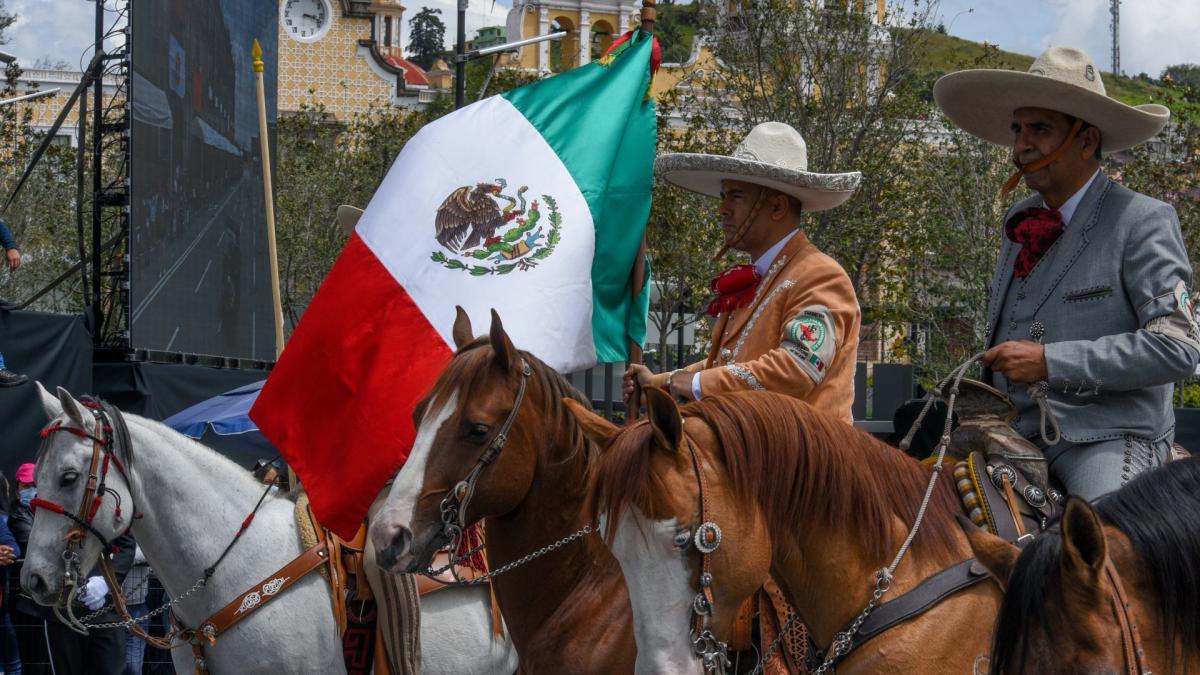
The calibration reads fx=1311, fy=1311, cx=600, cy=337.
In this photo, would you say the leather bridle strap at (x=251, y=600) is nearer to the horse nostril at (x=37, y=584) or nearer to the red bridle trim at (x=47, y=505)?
the horse nostril at (x=37, y=584)

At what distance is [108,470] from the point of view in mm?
6109

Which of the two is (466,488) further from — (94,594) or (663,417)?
(94,594)

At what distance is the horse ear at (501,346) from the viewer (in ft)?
14.9

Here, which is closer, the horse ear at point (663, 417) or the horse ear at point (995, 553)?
the horse ear at point (995, 553)

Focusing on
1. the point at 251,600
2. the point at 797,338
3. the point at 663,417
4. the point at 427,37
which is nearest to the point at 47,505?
the point at 251,600

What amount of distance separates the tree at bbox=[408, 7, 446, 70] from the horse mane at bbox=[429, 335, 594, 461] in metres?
117

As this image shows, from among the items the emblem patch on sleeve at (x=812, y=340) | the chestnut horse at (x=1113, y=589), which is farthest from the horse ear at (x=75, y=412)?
the chestnut horse at (x=1113, y=589)

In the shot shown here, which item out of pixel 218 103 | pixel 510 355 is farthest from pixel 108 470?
pixel 218 103

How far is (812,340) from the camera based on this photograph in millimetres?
4312

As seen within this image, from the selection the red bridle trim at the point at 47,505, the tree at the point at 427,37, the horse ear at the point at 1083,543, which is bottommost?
the tree at the point at 427,37

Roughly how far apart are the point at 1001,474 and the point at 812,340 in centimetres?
79

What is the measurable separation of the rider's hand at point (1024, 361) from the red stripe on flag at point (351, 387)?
2643mm

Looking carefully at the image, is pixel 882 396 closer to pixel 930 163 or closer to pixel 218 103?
pixel 930 163

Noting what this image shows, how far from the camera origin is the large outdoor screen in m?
12.6
